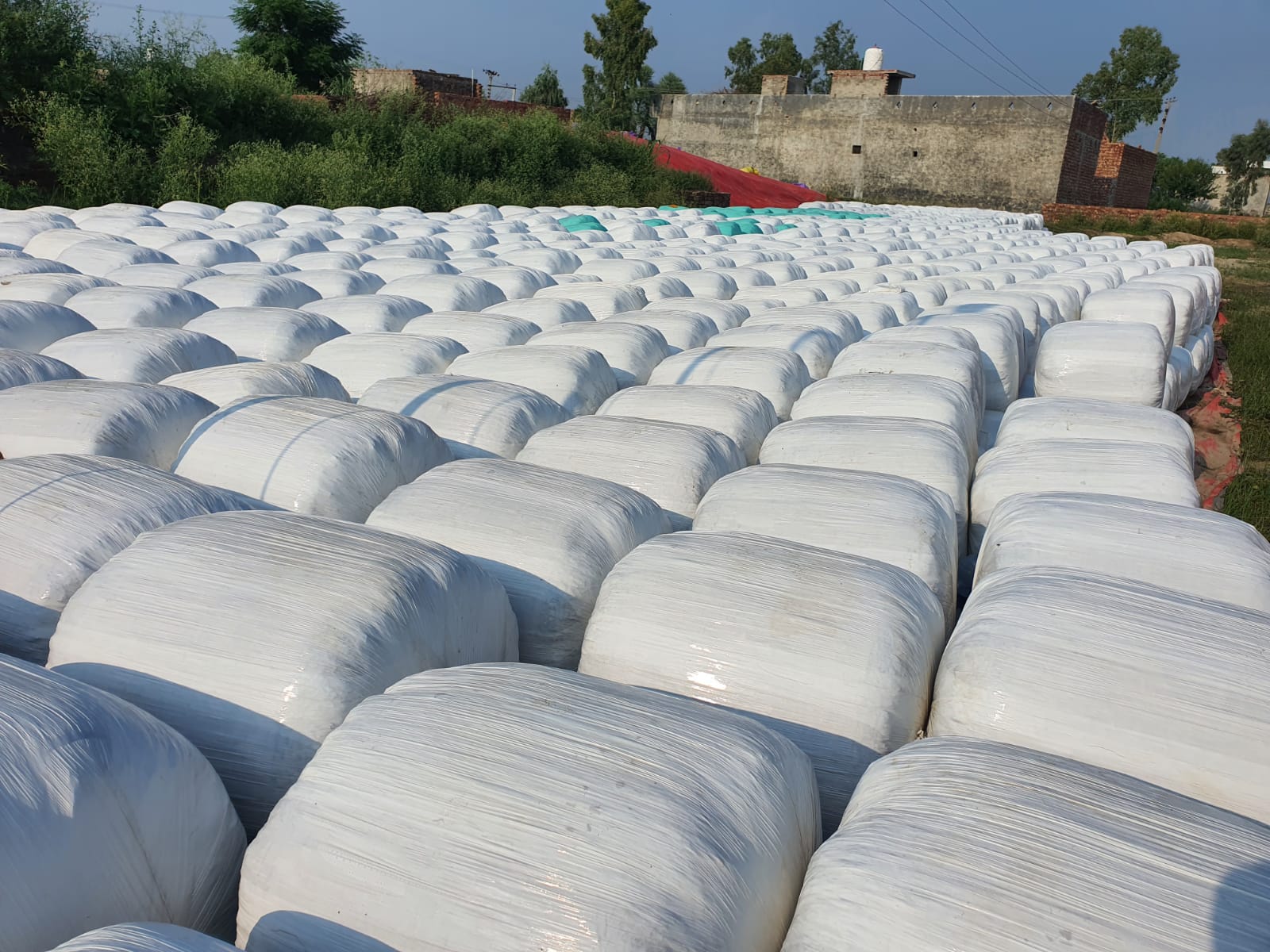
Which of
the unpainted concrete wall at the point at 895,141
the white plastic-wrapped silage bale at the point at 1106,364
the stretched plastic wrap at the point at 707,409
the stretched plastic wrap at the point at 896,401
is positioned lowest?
the stretched plastic wrap at the point at 707,409

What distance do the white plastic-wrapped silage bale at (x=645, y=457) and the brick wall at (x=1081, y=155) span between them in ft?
87.9

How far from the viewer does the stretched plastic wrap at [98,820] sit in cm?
126

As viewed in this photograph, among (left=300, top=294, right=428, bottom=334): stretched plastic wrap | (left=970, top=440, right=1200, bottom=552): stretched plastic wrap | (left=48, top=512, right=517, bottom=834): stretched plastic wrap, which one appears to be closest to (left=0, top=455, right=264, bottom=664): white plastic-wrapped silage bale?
(left=48, top=512, right=517, bottom=834): stretched plastic wrap

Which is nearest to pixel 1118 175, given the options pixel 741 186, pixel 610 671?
pixel 741 186

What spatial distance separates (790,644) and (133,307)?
430 cm

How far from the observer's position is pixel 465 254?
822cm

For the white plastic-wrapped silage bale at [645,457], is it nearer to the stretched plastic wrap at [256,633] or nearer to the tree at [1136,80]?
the stretched plastic wrap at [256,633]

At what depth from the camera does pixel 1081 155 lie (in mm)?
26953

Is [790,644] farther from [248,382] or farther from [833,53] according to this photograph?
[833,53]

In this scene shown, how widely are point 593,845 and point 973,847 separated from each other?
Answer: 546 millimetres

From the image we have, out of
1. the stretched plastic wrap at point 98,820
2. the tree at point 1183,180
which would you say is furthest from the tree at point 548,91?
the stretched plastic wrap at point 98,820

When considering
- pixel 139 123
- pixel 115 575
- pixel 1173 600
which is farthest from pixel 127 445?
pixel 139 123

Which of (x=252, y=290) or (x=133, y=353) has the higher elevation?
(x=252, y=290)

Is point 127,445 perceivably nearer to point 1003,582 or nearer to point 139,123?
point 1003,582
